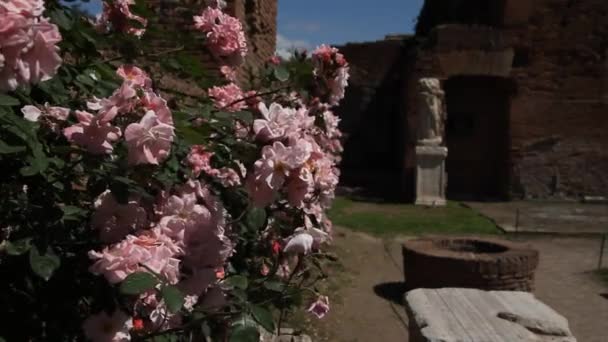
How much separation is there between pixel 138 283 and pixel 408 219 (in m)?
9.52

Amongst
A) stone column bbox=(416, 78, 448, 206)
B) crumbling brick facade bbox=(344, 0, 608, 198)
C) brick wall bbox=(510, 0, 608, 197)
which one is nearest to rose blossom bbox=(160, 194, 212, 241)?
stone column bbox=(416, 78, 448, 206)

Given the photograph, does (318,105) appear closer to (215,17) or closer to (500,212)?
(215,17)

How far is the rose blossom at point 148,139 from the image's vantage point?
1329 mm

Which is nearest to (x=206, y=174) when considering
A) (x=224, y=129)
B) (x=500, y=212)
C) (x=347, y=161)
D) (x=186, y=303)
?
(x=224, y=129)

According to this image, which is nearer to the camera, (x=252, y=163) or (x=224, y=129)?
(x=252, y=163)

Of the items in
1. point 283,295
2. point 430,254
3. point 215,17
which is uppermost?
point 215,17

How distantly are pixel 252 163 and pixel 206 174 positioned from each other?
1.42ft

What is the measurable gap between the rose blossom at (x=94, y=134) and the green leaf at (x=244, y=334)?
421mm

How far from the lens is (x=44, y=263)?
133cm

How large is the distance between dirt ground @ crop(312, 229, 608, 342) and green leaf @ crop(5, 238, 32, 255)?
10.6ft

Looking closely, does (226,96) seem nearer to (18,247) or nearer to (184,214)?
(184,214)

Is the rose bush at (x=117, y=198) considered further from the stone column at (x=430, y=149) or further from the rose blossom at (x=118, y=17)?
the stone column at (x=430, y=149)

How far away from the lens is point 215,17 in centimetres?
223

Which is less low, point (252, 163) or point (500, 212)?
point (252, 163)
